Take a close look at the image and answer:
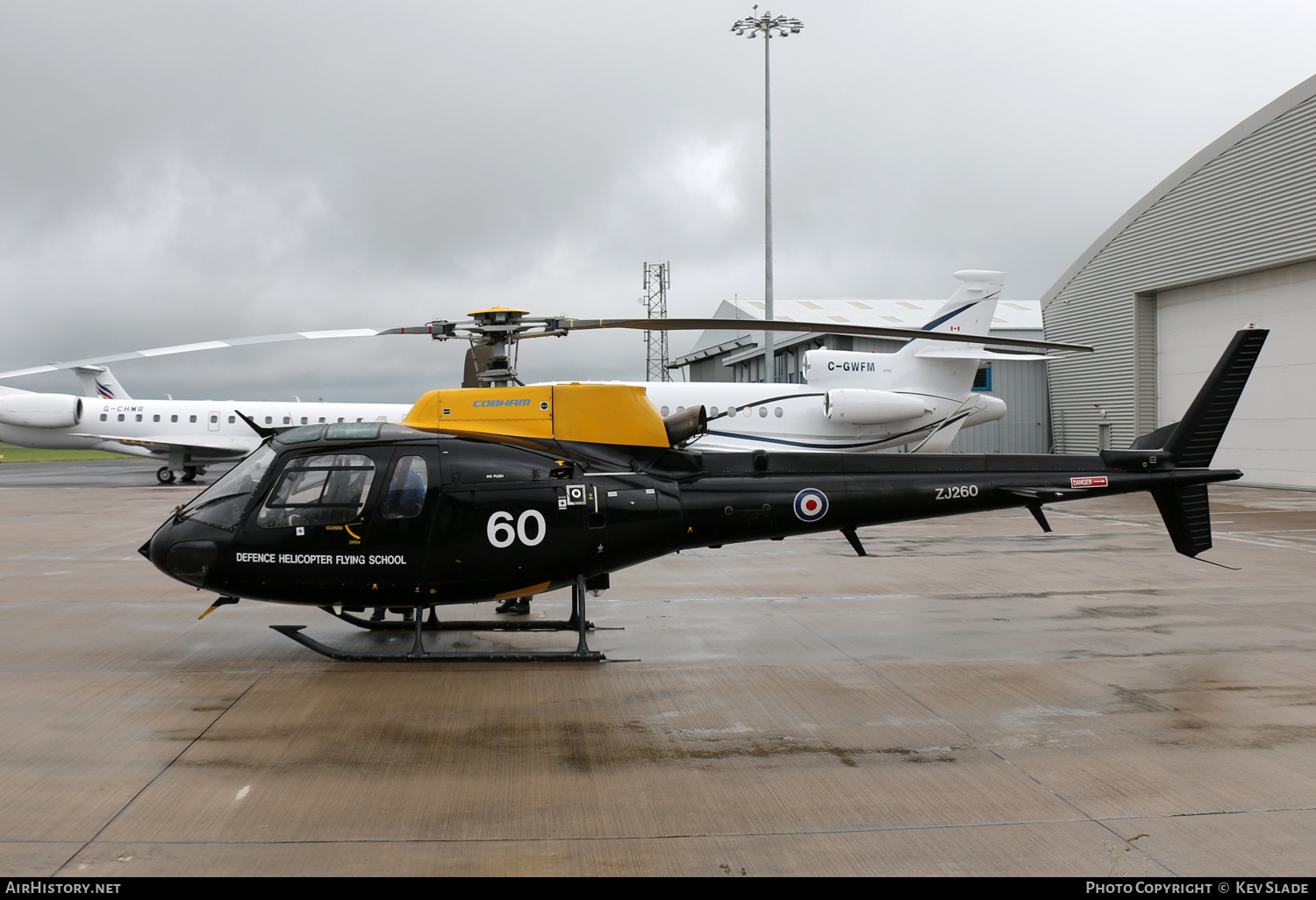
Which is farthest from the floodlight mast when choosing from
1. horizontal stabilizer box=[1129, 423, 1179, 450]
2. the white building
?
horizontal stabilizer box=[1129, 423, 1179, 450]

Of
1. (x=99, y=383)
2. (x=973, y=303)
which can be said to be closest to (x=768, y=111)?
(x=973, y=303)

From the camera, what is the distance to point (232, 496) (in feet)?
24.5

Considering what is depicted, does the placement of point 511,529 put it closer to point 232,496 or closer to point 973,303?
point 232,496

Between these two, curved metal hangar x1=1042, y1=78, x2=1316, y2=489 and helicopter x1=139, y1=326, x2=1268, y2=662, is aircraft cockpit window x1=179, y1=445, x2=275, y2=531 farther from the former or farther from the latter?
curved metal hangar x1=1042, y1=78, x2=1316, y2=489

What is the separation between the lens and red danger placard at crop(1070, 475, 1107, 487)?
8234 mm

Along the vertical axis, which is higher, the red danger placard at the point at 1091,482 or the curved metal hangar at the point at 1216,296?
the curved metal hangar at the point at 1216,296

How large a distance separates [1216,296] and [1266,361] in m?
3.05

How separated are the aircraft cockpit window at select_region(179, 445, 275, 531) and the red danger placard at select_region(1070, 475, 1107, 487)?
7.11 m

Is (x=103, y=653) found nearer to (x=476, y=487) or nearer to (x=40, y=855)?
(x=476, y=487)

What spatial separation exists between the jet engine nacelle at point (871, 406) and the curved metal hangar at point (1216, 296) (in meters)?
12.6

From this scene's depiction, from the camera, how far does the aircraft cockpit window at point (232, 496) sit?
7.38 meters

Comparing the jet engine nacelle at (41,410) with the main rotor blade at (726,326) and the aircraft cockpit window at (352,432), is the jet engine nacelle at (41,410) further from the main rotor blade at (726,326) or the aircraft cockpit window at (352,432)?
the main rotor blade at (726,326)

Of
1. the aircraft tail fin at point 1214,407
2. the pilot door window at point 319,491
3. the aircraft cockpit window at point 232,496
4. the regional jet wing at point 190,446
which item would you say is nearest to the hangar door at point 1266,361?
the aircraft tail fin at point 1214,407

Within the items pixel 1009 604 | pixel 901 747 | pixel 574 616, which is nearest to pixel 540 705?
pixel 574 616
